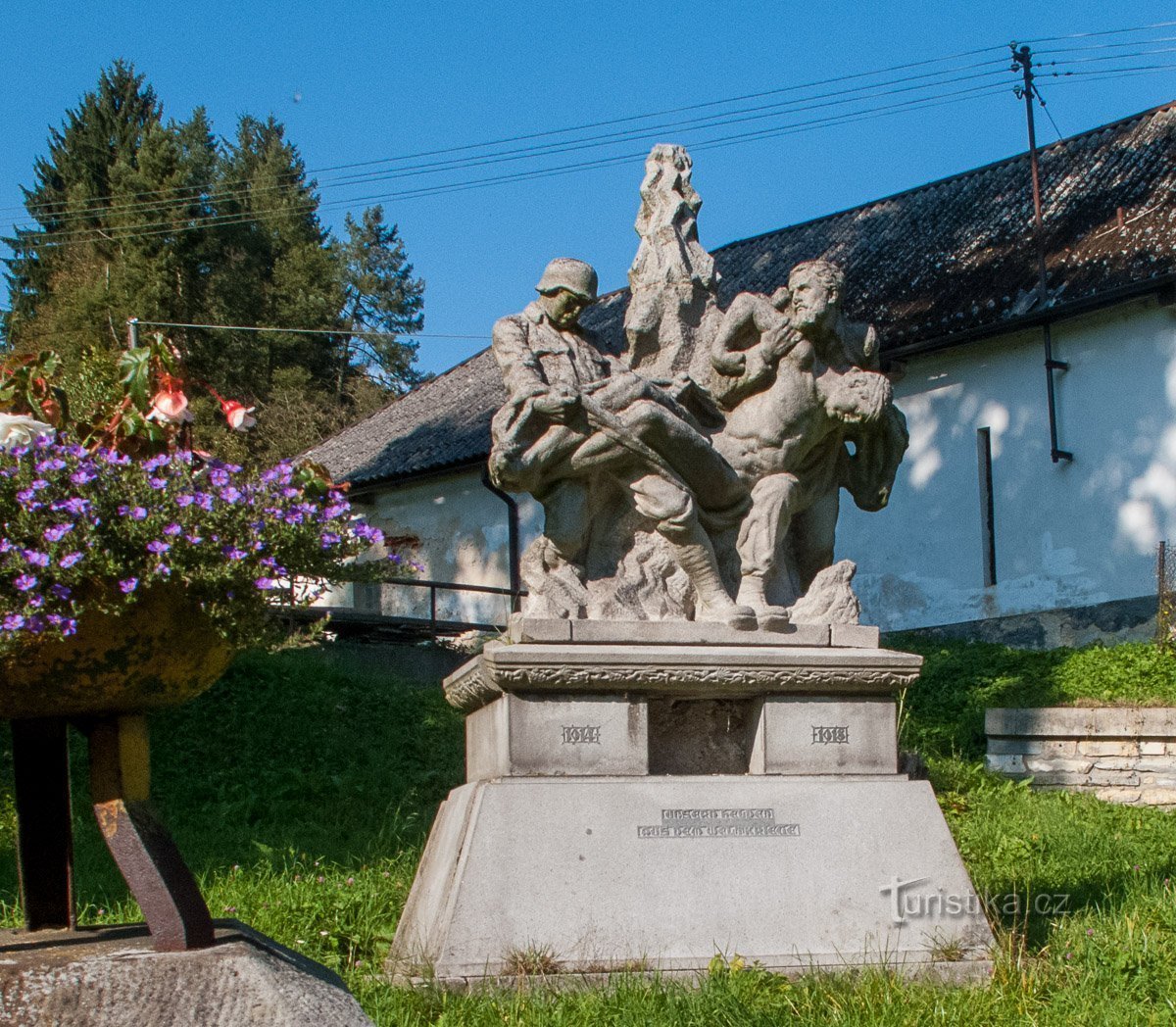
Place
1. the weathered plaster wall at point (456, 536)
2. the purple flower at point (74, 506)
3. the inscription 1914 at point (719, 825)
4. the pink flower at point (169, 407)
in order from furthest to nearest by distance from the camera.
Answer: the weathered plaster wall at point (456, 536)
the inscription 1914 at point (719, 825)
the pink flower at point (169, 407)
the purple flower at point (74, 506)

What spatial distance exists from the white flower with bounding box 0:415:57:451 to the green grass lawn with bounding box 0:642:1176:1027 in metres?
2.31

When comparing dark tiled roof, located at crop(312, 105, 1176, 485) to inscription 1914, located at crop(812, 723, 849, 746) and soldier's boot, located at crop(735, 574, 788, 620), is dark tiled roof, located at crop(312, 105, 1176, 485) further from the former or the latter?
inscription 1914, located at crop(812, 723, 849, 746)

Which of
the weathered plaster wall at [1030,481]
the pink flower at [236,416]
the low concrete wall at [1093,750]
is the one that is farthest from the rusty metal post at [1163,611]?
the pink flower at [236,416]

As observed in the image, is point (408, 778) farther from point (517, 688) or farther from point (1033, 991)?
point (1033, 991)

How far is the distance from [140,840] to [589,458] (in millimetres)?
3048

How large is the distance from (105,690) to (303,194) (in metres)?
41.2

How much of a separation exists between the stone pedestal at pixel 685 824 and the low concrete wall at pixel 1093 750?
15.1ft

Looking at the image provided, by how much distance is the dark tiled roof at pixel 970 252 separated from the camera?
1709 cm

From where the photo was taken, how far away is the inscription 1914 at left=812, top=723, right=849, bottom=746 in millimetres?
5629

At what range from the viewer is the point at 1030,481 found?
17.7 m

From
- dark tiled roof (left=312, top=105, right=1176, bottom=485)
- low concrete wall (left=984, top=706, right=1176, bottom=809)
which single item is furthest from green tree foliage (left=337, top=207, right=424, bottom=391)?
low concrete wall (left=984, top=706, right=1176, bottom=809)

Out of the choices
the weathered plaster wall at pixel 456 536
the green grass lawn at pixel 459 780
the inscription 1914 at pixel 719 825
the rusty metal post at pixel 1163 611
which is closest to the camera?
the green grass lawn at pixel 459 780

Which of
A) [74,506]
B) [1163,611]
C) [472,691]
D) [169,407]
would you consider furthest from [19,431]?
[1163,611]

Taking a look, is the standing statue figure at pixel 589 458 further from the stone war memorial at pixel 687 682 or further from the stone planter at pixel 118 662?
the stone planter at pixel 118 662
